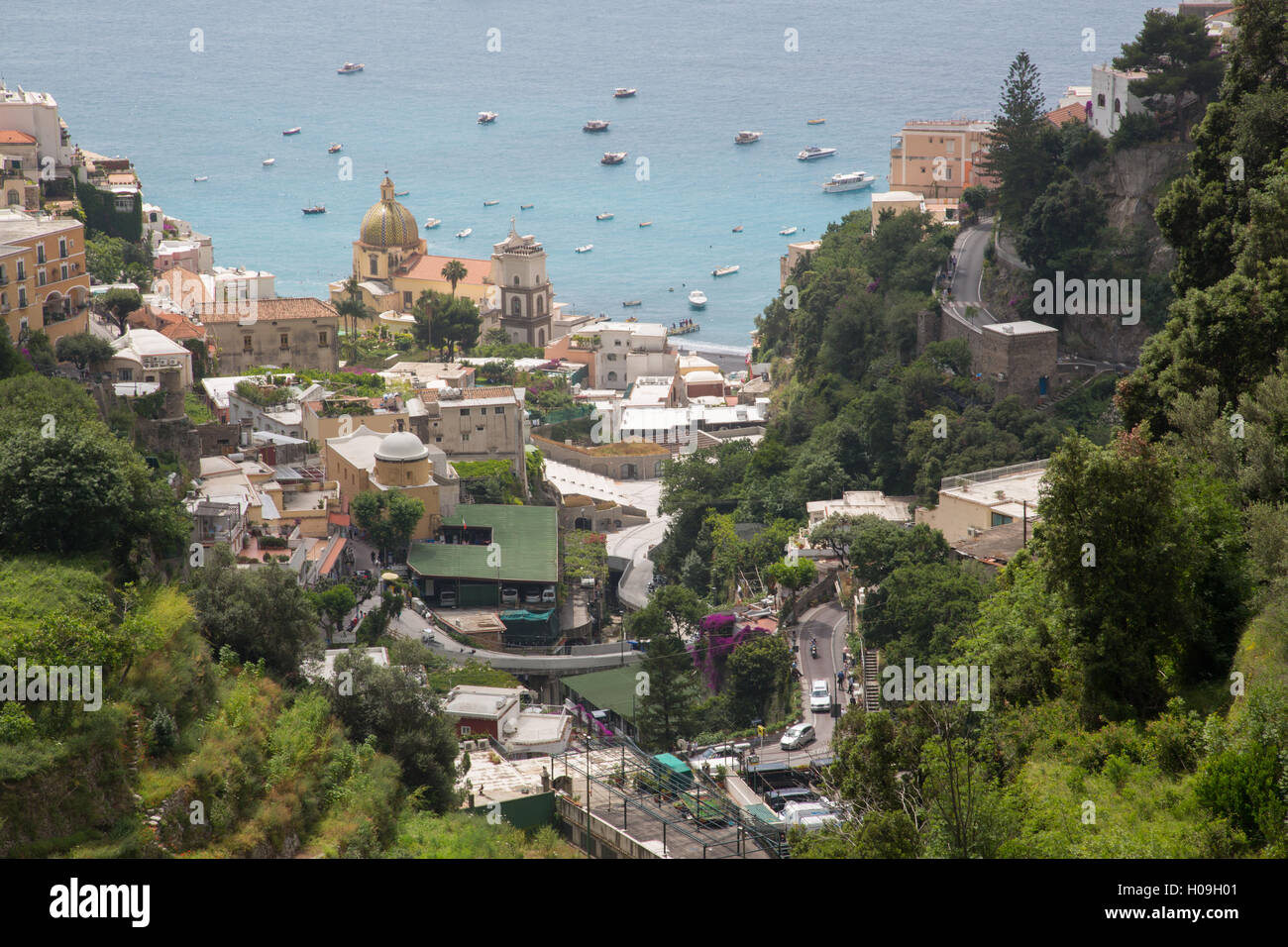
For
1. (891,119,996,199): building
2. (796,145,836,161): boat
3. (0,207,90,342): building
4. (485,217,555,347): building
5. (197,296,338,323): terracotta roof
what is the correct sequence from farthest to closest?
(796,145,836,161): boat < (485,217,555,347): building < (891,119,996,199): building < (197,296,338,323): terracotta roof < (0,207,90,342): building

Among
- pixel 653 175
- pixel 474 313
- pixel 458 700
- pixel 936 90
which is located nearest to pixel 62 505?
pixel 458 700

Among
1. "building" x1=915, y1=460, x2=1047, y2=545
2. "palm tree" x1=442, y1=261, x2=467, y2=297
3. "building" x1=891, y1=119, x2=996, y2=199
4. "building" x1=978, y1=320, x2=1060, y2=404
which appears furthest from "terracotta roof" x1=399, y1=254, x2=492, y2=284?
"building" x1=915, y1=460, x2=1047, y2=545

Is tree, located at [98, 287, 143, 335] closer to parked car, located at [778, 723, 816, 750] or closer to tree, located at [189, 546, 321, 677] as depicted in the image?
tree, located at [189, 546, 321, 677]

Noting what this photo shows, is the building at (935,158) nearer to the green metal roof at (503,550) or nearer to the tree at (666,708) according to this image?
the green metal roof at (503,550)

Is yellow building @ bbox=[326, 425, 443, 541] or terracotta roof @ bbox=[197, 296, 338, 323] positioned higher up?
terracotta roof @ bbox=[197, 296, 338, 323]

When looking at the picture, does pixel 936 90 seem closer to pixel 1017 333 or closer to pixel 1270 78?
pixel 1017 333

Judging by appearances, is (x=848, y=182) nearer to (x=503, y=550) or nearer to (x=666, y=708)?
(x=503, y=550)
